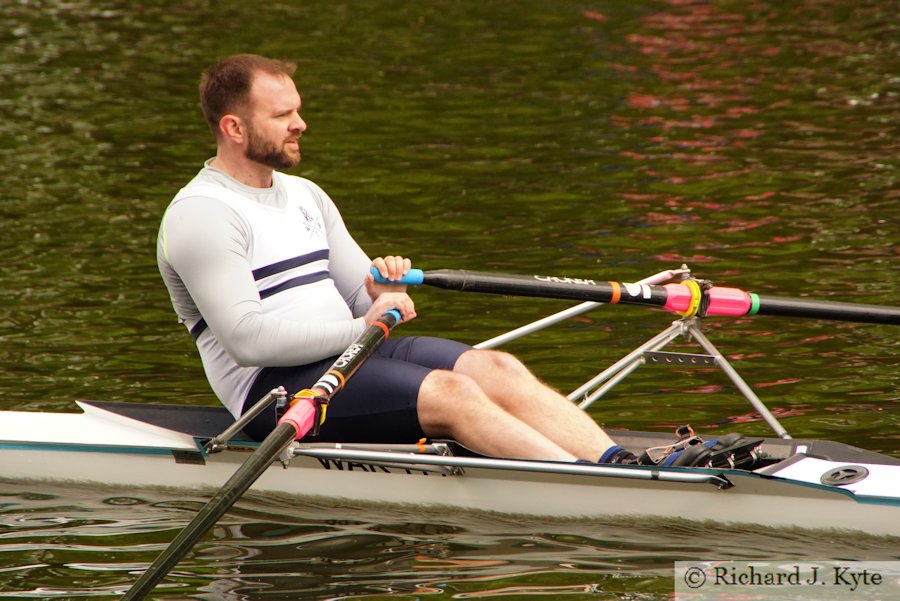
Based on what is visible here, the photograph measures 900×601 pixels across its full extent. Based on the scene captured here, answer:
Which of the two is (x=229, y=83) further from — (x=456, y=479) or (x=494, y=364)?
(x=456, y=479)

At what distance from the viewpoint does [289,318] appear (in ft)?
21.1

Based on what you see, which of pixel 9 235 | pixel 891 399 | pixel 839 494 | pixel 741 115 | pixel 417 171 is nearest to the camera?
pixel 839 494

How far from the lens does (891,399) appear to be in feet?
26.6

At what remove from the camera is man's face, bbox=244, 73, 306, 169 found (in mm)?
6508

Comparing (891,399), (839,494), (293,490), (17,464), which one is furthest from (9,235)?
(839,494)

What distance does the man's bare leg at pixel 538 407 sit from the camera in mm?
6344

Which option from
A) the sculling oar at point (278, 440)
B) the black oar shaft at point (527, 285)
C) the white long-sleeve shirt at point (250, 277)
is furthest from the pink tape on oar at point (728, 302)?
the white long-sleeve shirt at point (250, 277)

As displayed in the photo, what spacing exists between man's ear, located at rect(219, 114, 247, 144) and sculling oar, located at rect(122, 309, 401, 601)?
Answer: 1051 mm

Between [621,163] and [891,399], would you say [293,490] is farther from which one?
[621,163]

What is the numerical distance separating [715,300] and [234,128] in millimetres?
2379

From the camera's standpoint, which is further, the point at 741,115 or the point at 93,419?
the point at 741,115

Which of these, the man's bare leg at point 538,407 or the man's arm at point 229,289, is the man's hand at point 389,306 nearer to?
the man's arm at point 229,289

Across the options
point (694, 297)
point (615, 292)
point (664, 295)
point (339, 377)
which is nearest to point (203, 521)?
point (339, 377)

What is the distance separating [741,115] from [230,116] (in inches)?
424
